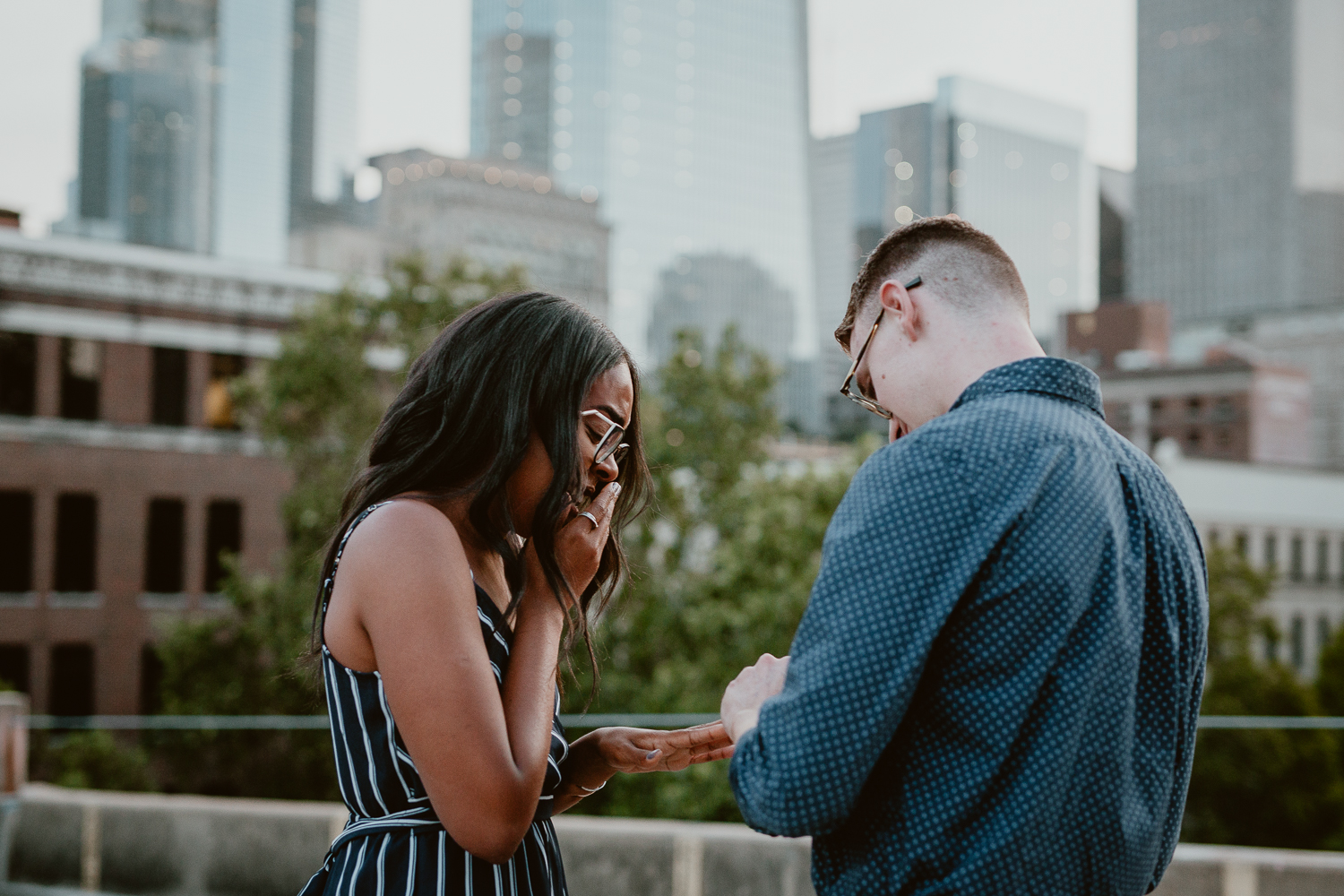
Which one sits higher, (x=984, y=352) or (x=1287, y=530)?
(x=984, y=352)

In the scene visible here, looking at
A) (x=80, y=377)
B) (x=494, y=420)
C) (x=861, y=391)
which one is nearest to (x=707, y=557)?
(x=861, y=391)

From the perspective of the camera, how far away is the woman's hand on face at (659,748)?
2.14m

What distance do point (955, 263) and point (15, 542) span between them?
98.6 feet

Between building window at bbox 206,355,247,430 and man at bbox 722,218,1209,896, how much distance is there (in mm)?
30408

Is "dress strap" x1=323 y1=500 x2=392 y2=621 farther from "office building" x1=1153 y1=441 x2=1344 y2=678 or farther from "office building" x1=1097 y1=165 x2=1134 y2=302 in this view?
"office building" x1=1097 y1=165 x2=1134 y2=302

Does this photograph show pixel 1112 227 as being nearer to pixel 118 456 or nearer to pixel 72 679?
pixel 118 456

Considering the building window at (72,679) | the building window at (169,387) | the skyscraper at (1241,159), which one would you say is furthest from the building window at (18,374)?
the skyscraper at (1241,159)

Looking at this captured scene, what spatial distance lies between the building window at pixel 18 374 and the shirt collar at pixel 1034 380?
30.0m

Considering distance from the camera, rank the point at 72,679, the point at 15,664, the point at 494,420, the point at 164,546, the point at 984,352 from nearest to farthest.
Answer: the point at 984,352 < the point at 494,420 < the point at 15,664 < the point at 72,679 < the point at 164,546

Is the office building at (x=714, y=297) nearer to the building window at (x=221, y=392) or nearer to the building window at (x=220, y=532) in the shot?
the building window at (x=221, y=392)

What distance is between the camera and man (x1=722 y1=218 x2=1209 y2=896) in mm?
1472

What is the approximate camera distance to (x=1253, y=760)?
102 feet

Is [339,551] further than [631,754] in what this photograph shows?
No

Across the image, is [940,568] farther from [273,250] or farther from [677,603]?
[273,250]
